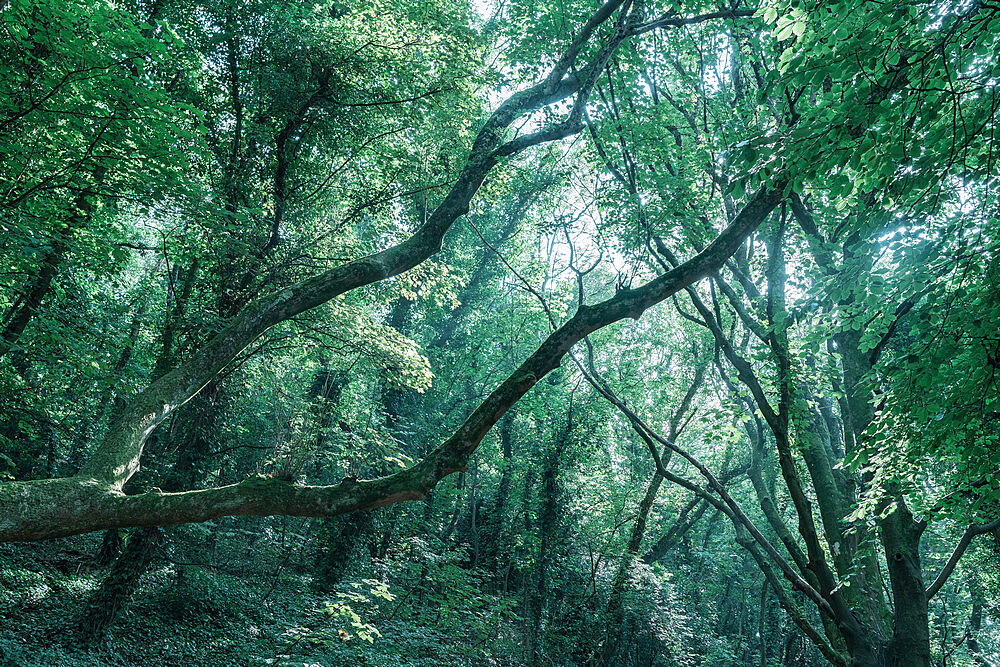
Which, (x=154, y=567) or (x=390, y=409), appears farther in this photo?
(x=390, y=409)

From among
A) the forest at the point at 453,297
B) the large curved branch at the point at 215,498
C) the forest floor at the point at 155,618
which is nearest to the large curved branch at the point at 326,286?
the forest at the point at 453,297

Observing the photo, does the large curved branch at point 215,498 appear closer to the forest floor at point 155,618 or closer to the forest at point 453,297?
the forest at point 453,297

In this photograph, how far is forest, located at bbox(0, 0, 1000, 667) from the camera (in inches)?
152

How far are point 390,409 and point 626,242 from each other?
9.12 meters

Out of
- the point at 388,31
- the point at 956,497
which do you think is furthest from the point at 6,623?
the point at 956,497

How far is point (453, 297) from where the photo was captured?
10391 millimetres

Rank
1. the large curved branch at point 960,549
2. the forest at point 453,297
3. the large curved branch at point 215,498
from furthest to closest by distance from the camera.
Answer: the large curved branch at point 960,549 < the forest at point 453,297 < the large curved branch at point 215,498

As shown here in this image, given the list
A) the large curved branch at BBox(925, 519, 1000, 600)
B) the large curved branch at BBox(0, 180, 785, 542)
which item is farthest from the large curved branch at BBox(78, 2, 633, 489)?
the large curved branch at BBox(925, 519, 1000, 600)

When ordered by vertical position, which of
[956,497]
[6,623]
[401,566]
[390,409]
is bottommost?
[6,623]

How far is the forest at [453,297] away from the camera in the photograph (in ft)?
12.7

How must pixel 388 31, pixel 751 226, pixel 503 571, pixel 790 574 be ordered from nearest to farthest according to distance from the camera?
pixel 751 226 < pixel 790 574 < pixel 388 31 < pixel 503 571

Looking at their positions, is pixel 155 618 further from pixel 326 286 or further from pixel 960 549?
pixel 960 549

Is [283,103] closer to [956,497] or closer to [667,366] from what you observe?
[956,497]

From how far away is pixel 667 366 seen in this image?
21.1 meters
